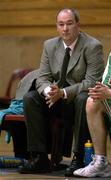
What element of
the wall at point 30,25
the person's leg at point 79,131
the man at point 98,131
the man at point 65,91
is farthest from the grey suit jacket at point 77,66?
the wall at point 30,25

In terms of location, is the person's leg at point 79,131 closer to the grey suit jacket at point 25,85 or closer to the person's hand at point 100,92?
the person's hand at point 100,92

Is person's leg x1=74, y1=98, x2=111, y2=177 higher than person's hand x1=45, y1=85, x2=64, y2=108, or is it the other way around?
person's hand x1=45, y1=85, x2=64, y2=108

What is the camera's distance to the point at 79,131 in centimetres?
518

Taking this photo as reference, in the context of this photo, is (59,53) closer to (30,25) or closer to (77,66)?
(77,66)

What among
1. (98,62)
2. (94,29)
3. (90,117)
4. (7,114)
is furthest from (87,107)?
(94,29)

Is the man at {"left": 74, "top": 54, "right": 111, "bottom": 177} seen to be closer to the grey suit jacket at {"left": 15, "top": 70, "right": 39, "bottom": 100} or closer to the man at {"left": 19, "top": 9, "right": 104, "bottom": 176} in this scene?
the man at {"left": 19, "top": 9, "right": 104, "bottom": 176}

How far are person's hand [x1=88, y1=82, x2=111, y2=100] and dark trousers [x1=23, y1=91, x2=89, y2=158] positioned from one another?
32 centimetres

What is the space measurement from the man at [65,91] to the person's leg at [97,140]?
15cm

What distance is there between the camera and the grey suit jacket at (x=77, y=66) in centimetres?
536

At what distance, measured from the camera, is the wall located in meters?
9.06

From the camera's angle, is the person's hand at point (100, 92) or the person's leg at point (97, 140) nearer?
the person's hand at point (100, 92)

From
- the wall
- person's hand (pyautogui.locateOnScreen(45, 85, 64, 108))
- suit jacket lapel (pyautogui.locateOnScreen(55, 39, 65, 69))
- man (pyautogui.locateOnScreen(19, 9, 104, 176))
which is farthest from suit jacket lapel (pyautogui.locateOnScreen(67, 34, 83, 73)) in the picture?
the wall

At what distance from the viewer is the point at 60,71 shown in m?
5.50

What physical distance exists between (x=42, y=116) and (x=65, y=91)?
0.30 meters
